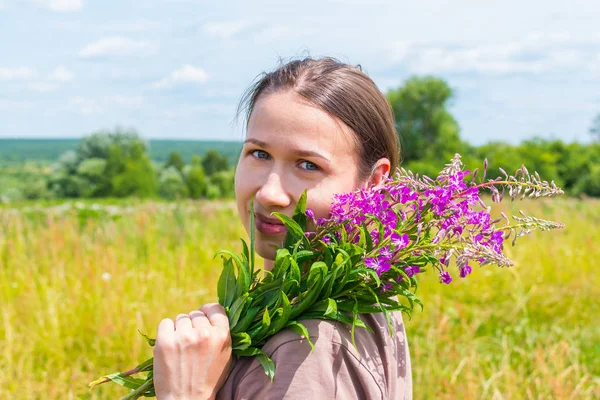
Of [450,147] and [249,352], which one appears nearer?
[249,352]

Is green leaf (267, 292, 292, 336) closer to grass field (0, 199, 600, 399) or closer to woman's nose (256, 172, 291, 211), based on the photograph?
woman's nose (256, 172, 291, 211)

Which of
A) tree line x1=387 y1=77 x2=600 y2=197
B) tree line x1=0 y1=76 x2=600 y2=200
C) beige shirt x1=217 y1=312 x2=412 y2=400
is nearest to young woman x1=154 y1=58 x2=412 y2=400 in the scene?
beige shirt x1=217 y1=312 x2=412 y2=400

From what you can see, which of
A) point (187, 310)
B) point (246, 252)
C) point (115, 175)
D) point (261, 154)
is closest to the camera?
point (246, 252)

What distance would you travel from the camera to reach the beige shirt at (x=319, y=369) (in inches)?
54.4

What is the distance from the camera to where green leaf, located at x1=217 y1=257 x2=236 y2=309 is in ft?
5.24

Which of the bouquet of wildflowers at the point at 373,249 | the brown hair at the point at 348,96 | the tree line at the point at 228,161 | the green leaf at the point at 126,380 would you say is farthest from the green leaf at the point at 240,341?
the tree line at the point at 228,161

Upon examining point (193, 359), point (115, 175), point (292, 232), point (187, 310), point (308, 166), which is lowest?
point (187, 310)

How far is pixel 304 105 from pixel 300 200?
0.96 ft

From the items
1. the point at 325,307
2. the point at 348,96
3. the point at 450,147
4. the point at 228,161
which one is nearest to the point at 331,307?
the point at 325,307

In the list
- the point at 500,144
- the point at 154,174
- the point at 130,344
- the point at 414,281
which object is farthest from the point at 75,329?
the point at 500,144

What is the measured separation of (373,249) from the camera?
4.89 feet

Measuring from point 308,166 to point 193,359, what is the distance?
23.3 inches

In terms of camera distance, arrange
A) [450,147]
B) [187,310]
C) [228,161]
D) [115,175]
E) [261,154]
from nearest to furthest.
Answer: [261,154] < [187,310] < [115,175] < [228,161] < [450,147]

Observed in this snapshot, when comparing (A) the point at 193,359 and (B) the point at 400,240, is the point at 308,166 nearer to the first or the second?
(B) the point at 400,240
